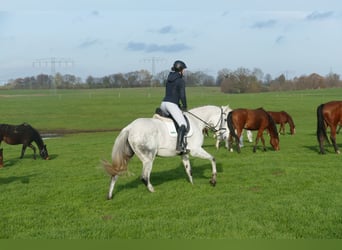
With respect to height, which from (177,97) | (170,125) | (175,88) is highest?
(175,88)

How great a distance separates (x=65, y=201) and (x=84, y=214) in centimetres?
130

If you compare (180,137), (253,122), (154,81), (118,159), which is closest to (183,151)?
(180,137)

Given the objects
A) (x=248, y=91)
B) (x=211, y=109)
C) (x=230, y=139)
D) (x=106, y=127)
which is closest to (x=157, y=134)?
(x=211, y=109)

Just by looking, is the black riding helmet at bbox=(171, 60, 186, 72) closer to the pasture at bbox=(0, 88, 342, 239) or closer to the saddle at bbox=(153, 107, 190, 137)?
the saddle at bbox=(153, 107, 190, 137)

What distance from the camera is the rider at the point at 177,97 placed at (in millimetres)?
10406

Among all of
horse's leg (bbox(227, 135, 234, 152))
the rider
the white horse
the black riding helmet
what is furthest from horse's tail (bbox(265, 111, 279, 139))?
the black riding helmet

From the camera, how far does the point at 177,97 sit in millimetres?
10547

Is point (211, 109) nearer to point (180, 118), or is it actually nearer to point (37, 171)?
point (180, 118)

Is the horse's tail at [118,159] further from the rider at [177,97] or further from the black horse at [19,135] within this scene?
the black horse at [19,135]

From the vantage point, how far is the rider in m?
10.4

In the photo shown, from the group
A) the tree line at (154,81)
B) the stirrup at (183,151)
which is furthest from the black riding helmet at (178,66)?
the tree line at (154,81)

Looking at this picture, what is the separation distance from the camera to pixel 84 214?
8516 mm

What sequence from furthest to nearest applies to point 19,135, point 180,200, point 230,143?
point 230,143 → point 19,135 → point 180,200

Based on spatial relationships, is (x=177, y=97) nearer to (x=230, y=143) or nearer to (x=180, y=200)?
(x=180, y=200)
